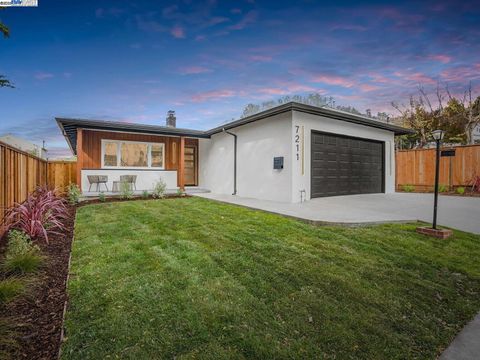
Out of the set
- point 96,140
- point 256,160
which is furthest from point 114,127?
point 256,160

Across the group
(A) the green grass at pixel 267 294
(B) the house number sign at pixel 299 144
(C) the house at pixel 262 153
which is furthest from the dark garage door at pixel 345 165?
(A) the green grass at pixel 267 294

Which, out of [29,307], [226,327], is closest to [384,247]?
[226,327]

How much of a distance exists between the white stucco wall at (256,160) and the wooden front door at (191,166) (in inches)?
52.8

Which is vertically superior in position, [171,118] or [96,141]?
[171,118]

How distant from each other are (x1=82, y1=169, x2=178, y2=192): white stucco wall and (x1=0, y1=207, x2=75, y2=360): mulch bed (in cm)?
806

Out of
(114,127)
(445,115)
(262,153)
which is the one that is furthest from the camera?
(445,115)

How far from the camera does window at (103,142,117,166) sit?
11.2 metres

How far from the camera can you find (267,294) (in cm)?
256

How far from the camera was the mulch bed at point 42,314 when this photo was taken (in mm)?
1759

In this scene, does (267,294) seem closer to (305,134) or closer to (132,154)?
(305,134)

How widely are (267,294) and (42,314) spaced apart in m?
1.98

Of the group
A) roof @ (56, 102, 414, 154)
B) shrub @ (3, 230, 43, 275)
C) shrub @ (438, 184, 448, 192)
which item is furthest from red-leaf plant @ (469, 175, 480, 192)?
shrub @ (3, 230, 43, 275)

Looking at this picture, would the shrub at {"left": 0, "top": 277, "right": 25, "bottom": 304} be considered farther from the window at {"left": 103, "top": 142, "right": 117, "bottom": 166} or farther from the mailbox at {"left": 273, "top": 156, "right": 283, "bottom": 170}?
the window at {"left": 103, "top": 142, "right": 117, "bottom": 166}

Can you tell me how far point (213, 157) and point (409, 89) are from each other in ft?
53.1
